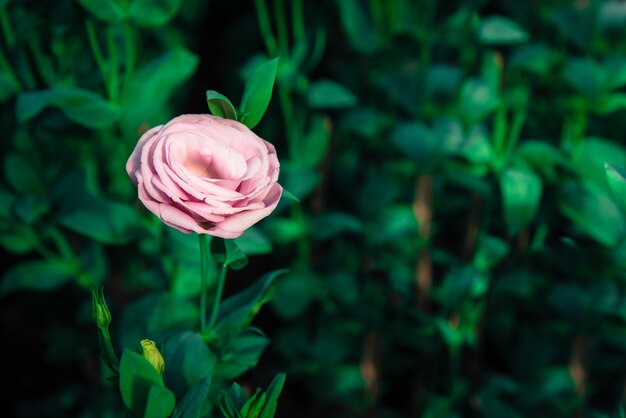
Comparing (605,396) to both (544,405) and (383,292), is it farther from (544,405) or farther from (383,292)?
(383,292)

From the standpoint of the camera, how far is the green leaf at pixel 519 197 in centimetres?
76

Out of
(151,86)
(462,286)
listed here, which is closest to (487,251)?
(462,286)

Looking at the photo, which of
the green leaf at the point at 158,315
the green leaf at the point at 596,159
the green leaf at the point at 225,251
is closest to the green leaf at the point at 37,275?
the green leaf at the point at 158,315

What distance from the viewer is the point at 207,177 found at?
48 cm

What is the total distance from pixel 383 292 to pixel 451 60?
33 centimetres

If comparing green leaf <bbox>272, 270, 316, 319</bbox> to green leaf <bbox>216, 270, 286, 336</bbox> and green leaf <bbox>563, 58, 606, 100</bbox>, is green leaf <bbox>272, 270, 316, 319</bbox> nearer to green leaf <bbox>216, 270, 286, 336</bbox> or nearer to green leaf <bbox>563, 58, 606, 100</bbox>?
green leaf <bbox>216, 270, 286, 336</bbox>

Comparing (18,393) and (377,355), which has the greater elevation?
(377,355)

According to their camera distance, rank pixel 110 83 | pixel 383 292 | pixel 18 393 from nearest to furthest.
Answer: pixel 110 83, pixel 383 292, pixel 18 393

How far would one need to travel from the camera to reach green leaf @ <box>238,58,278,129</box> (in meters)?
0.49

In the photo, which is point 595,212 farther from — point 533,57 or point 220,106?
point 220,106

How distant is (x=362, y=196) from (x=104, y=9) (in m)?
0.36

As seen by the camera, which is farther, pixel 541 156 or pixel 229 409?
pixel 541 156

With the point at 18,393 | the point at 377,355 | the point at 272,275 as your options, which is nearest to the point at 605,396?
the point at 377,355

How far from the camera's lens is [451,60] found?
1.03m
